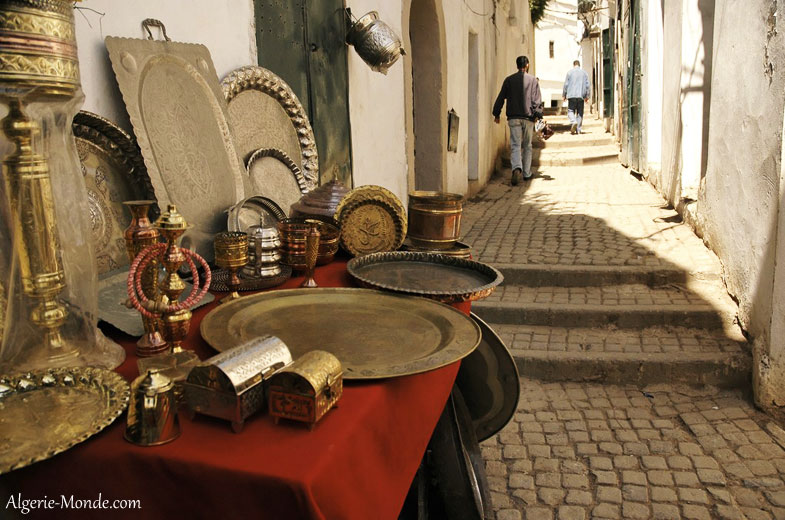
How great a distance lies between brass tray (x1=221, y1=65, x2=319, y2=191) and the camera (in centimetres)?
255

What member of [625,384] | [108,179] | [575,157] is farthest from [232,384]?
[575,157]

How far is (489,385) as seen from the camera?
238 cm

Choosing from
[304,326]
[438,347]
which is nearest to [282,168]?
[304,326]

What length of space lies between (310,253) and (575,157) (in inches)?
445

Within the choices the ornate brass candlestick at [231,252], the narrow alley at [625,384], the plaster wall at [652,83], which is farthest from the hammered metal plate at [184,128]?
the plaster wall at [652,83]

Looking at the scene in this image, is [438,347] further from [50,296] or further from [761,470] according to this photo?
[761,470]

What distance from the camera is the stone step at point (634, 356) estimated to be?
→ 370 centimetres

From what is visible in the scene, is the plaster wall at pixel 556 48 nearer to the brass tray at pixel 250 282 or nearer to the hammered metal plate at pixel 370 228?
the hammered metal plate at pixel 370 228

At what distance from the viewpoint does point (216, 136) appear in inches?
89.6

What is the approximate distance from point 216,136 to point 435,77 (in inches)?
200

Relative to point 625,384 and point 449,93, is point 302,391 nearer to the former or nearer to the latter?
point 625,384

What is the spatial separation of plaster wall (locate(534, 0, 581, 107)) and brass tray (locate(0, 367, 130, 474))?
2803 centimetres

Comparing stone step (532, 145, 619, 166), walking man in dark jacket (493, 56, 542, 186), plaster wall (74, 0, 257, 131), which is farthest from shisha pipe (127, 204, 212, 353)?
stone step (532, 145, 619, 166)

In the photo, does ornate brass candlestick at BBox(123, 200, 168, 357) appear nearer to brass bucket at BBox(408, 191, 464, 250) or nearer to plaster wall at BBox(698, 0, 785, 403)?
brass bucket at BBox(408, 191, 464, 250)
